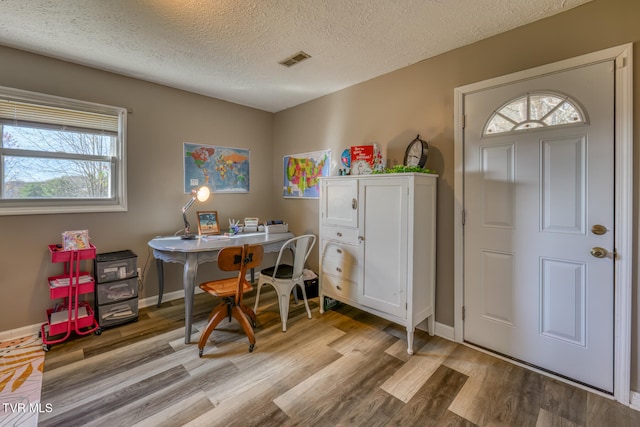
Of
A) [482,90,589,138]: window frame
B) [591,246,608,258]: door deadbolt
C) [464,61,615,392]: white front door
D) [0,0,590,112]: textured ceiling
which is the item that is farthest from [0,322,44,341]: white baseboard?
[591,246,608,258]: door deadbolt

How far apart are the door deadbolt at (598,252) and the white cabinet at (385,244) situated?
38.4 inches

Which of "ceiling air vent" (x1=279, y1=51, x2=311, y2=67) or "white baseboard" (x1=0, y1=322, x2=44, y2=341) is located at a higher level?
"ceiling air vent" (x1=279, y1=51, x2=311, y2=67)

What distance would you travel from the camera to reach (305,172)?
3.60 meters

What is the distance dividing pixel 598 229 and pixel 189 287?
2.84 m

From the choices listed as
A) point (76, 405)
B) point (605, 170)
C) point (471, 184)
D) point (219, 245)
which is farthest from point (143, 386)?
point (605, 170)

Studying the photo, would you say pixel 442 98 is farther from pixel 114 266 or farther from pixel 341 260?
pixel 114 266

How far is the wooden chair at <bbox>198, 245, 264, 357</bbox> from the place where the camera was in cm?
209

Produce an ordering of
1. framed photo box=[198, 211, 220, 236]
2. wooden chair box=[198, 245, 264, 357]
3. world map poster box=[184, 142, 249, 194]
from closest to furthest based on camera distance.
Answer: wooden chair box=[198, 245, 264, 357] < framed photo box=[198, 211, 220, 236] < world map poster box=[184, 142, 249, 194]

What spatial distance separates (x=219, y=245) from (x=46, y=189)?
5.21 feet

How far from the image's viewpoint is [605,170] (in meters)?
1.66

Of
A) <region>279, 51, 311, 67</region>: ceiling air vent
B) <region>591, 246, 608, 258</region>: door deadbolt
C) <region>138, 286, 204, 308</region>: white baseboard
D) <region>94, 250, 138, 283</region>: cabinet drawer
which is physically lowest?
<region>138, 286, 204, 308</region>: white baseboard

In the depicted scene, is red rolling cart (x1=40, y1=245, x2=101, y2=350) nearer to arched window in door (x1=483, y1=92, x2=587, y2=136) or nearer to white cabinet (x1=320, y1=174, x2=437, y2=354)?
white cabinet (x1=320, y1=174, x2=437, y2=354)

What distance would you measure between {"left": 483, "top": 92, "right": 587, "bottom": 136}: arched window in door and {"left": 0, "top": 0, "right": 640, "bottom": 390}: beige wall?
24 cm

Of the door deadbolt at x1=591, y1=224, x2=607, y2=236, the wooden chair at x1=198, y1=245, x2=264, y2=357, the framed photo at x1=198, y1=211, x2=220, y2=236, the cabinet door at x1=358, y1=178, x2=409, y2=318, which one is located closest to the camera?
the door deadbolt at x1=591, y1=224, x2=607, y2=236
